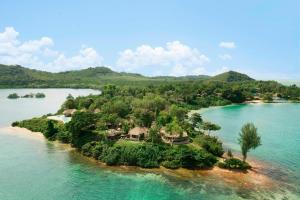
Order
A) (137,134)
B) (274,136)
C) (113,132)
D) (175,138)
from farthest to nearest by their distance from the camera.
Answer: (274,136)
(113,132)
(137,134)
(175,138)

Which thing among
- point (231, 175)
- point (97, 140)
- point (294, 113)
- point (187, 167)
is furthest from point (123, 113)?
point (294, 113)

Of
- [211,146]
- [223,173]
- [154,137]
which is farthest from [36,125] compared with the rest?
[223,173]

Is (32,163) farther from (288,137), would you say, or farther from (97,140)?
(288,137)

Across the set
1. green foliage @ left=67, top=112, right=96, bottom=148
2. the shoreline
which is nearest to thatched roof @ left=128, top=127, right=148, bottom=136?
green foliage @ left=67, top=112, right=96, bottom=148

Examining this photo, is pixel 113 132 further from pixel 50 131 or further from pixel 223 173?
pixel 223 173

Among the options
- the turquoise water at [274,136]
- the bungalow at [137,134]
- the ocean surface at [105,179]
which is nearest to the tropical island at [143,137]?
the bungalow at [137,134]

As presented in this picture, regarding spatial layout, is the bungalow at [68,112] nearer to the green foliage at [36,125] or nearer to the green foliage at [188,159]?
the green foliage at [36,125]

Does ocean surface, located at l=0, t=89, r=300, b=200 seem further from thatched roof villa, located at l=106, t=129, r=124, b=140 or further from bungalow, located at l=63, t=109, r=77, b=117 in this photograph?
bungalow, located at l=63, t=109, r=77, b=117

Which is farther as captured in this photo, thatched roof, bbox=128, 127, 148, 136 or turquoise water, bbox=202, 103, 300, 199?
thatched roof, bbox=128, 127, 148, 136
